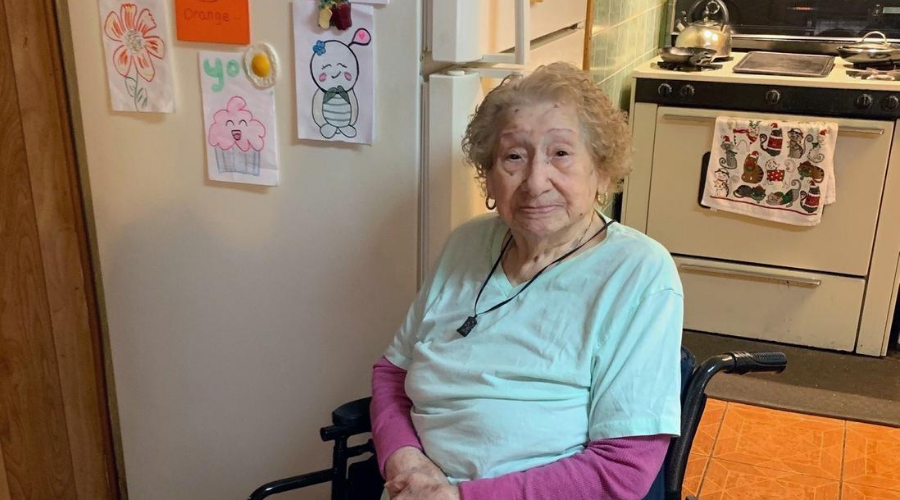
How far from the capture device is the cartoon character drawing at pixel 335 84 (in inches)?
59.6

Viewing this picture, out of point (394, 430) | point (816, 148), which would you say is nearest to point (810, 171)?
A: point (816, 148)

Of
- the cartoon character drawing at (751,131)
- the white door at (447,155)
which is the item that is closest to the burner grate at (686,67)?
the cartoon character drawing at (751,131)

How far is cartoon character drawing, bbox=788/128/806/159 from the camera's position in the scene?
278cm

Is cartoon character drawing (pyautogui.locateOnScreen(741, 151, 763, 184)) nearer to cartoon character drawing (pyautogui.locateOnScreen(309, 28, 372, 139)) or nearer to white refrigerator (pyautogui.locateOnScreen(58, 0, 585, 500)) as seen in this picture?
white refrigerator (pyautogui.locateOnScreen(58, 0, 585, 500))

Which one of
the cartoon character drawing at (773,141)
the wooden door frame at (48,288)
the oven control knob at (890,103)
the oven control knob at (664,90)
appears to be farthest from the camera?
the oven control knob at (664,90)

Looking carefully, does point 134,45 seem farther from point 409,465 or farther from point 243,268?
point 409,465

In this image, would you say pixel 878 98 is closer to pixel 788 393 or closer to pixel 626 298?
pixel 788 393

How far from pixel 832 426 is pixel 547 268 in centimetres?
167

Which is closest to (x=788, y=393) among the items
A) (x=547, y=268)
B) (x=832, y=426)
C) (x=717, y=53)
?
(x=832, y=426)

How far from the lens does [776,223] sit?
294 centimetres

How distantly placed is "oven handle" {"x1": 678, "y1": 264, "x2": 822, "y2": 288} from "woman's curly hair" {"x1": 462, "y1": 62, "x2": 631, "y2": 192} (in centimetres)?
180

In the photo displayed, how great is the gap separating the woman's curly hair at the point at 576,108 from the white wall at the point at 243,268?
191mm

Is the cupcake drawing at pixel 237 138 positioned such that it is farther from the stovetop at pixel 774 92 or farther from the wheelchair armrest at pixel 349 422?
the stovetop at pixel 774 92

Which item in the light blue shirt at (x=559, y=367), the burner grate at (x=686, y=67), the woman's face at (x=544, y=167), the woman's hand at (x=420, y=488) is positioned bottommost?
the woman's hand at (x=420, y=488)
